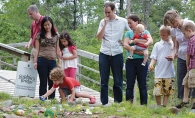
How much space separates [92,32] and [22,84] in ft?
47.3

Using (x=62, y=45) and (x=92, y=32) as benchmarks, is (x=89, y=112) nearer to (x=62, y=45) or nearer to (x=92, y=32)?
(x=62, y=45)

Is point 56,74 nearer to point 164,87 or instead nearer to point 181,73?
point 164,87

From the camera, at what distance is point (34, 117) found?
13.4 feet

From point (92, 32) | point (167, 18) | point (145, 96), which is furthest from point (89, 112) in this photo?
point (92, 32)

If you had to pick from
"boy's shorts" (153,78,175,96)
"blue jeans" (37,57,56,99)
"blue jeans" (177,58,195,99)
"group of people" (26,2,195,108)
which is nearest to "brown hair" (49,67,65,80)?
"group of people" (26,2,195,108)

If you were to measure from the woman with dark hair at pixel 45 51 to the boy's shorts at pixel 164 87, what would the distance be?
64.8 inches

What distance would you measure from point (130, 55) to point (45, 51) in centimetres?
134

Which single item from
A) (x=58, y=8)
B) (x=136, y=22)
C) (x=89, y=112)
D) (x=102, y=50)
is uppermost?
(x=58, y=8)

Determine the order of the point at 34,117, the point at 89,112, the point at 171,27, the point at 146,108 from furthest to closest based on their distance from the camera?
1. the point at 171,27
2. the point at 146,108
3. the point at 89,112
4. the point at 34,117

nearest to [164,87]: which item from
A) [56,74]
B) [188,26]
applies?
[188,26]

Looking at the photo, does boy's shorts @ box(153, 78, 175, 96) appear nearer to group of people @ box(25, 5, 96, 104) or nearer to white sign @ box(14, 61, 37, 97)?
group of people @ box(25, 5, 96, 104)

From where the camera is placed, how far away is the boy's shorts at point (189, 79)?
475cm

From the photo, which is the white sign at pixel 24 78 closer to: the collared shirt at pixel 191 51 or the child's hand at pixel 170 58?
the child's hand at pixel 170 58

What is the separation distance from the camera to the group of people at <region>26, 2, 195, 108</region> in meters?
5.14
